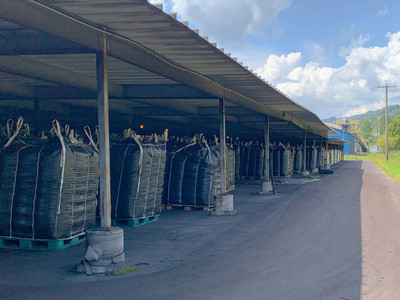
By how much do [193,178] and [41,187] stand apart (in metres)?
5.49

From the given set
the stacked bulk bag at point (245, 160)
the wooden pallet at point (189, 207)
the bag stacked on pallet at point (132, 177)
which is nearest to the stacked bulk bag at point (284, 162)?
the stacked bulk bag at point (245, 160)

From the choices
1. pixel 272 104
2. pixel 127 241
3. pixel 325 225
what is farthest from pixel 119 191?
pixel 272 104

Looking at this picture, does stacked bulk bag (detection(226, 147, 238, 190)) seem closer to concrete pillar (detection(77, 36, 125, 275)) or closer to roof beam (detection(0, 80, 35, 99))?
roof beam (detection(0, 80, 35, 99))

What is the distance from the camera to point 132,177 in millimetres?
9469

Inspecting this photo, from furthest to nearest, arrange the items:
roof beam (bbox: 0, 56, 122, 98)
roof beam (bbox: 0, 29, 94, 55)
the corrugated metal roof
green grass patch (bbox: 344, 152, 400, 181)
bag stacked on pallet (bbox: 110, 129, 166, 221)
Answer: green grass patch (bbox: 344, 152, 400, 181) < bag stacked on pallet (bbox: 110, 129, 166, 221) < roof beam (bbox: 0, 56, 122, 98) < roof beam (bbox: 0, 29, 94, 55) < the corrugated metal roof

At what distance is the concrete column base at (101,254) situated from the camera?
19.9 ft

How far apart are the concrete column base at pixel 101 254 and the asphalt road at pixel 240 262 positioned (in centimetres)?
23

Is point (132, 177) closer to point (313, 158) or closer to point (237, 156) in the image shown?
point (237, 156)

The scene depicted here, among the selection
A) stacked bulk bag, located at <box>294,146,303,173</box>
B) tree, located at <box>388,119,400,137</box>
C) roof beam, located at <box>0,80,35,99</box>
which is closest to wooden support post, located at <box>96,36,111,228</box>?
A: roof beam, located at <box>0,80,35,99</box>

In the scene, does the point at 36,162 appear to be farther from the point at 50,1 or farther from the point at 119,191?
the point at 50,1

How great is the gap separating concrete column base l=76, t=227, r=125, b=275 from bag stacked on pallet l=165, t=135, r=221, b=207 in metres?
6.02

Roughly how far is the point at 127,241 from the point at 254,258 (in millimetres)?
2596

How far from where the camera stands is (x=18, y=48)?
6348 millimetres

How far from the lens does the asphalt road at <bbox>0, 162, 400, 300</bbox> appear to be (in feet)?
17.4
